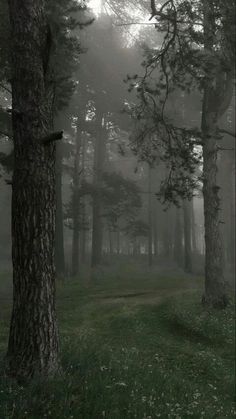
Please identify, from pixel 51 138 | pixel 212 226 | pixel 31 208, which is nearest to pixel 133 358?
pixel 31 208

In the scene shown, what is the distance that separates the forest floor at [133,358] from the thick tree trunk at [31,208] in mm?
578

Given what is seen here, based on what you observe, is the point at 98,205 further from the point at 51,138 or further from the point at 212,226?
the point at 51,138

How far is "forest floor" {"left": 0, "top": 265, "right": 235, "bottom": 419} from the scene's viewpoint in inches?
240

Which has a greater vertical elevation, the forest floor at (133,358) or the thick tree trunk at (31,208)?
the thick tree trunk at (31,208)

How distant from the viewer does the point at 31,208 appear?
705cm

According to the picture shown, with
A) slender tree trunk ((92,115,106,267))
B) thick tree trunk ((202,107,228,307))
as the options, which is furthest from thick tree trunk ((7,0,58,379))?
slender tree trunk ((92,115,106,267))

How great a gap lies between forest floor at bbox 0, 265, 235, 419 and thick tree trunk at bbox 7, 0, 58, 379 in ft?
1.90

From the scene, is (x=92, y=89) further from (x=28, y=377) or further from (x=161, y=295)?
(x=28, y=377)

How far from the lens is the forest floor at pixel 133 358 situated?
6.09m

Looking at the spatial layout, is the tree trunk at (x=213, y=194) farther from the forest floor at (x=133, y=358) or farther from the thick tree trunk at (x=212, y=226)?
the forest floor at (x=133, y=358)

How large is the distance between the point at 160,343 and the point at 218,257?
5.89 m

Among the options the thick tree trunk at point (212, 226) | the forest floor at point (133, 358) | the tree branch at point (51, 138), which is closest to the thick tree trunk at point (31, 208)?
the tree branch at point (51, 138)

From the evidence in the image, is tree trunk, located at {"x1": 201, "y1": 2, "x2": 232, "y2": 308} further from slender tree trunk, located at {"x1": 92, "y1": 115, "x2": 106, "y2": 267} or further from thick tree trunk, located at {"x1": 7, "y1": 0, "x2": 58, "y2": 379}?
slender tree trunk, located at {"x1": 92, "y1": 115, "x2": 106, "y2": 267}

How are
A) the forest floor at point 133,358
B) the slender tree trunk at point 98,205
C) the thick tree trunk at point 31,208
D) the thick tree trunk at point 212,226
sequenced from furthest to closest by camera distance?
the slender tree trunk at point 98,205
the thick tree trunk at point 212,226
the thick tree trunk at point 31,208
the forest floor at point 133,358
